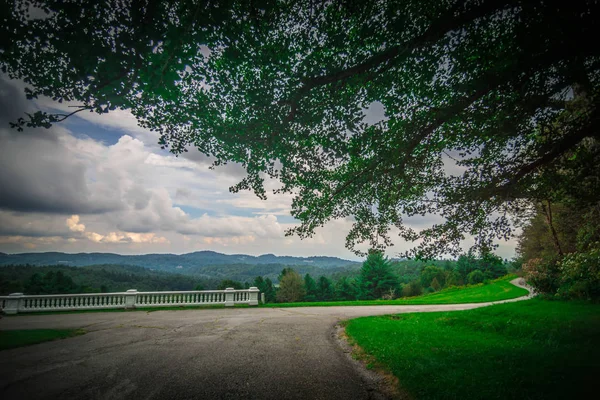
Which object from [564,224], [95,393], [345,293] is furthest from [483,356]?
[345,293]

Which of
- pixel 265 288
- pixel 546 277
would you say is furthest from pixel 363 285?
pixel 546 277

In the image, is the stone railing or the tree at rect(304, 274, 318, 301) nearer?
the stone railing

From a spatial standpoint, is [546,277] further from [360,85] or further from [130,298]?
[130,298]

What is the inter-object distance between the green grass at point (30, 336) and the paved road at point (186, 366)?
17.6 inches

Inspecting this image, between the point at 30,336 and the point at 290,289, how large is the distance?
58.7m

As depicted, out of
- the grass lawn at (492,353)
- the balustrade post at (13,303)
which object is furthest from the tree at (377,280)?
the balustrade post at (13,303)

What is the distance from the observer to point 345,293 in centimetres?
7275

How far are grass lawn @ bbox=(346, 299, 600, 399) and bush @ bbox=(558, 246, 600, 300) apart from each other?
5.59 feet

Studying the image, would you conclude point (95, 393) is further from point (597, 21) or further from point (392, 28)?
point (597, 21)

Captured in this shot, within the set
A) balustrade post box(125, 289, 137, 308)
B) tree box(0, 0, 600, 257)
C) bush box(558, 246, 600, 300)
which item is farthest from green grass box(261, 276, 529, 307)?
tree box(0, 0, 600, 257)

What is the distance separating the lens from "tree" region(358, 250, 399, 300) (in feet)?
202

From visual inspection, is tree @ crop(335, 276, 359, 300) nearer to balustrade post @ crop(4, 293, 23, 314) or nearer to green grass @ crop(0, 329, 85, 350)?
balustrade post @ crop(4, 293, 23, 314)

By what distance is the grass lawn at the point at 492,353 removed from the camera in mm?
4441

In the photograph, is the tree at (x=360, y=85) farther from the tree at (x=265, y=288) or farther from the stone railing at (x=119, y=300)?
the tree at (x=265, y=288)
